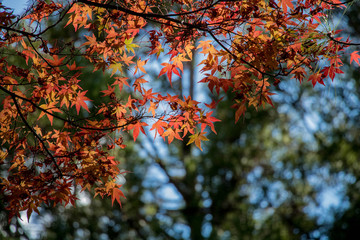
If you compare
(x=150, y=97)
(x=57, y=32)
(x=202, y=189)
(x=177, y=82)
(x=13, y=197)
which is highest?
(x=177, y=82)

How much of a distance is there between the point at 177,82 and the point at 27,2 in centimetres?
264

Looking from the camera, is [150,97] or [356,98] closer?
[150,97]

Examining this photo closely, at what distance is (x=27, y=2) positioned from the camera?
131 centimetres

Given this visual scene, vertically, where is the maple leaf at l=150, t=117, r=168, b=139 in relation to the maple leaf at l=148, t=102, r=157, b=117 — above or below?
below

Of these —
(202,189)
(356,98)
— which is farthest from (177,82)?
(356,98)

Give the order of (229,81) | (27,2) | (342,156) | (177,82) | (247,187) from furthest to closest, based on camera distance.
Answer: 1. (177,82)
2. (247,187)
3. (342,156)
4. (27,2)
5. (229,81)

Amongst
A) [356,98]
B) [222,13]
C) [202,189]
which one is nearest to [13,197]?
[222,13]

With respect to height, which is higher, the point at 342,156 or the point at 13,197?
the point at 342,156

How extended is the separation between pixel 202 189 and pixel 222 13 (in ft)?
7.38

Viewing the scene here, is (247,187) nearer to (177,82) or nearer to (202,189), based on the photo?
(202,189)

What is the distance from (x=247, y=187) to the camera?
10.7 feet

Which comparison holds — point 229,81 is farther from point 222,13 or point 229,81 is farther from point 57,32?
point 57,32

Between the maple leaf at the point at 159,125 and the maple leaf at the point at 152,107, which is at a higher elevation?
the maple leaf at the point at 152,107

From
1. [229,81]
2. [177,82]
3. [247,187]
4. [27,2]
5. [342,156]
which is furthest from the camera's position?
[177,82]
